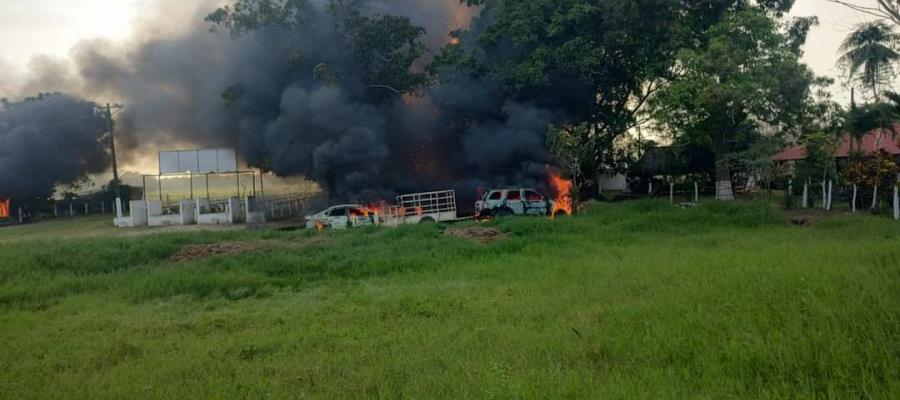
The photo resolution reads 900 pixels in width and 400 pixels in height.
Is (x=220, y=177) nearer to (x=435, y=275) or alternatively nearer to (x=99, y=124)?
(x=99, y=124)

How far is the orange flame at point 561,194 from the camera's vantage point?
1056 inches

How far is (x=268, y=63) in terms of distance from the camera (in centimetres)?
3450

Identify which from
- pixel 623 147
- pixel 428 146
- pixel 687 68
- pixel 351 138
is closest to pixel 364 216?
pixel 351 138

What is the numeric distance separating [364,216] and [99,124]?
32142mm

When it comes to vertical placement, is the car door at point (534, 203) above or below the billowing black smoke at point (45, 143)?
below

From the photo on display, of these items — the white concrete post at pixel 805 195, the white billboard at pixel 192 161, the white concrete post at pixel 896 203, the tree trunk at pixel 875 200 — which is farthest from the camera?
the white billboard at pixel 192 161

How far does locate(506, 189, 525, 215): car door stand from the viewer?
27484mm

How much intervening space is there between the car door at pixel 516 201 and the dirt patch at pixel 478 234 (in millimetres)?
7648

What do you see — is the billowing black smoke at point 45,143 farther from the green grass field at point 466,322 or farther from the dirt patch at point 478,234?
the dirt patch at point 478,234

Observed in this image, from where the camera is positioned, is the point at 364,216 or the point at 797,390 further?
the point at 364,216

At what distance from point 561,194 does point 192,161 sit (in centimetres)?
2092

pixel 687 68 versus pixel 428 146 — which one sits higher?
pixel 687 68

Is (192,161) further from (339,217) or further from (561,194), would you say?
(561,194)

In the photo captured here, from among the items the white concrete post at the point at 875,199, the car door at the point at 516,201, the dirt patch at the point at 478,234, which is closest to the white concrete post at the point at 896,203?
the white concrete post at the point at 875,199
